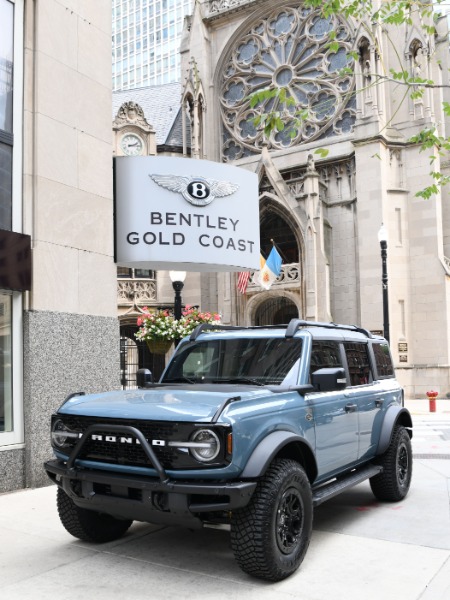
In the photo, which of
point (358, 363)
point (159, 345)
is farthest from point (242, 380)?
point (159, 345)

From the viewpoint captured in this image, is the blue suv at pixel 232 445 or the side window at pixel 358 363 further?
the side window at pixel 358 363

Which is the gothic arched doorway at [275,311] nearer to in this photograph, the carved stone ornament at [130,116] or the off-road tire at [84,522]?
the carved stone ornament at [130,116]

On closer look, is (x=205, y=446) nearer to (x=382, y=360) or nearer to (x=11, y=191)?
(x=382, y=360)

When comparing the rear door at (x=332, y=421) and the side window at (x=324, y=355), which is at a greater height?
the side window at (x=324, y=355)

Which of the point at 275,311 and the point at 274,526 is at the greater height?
the point at 275,311

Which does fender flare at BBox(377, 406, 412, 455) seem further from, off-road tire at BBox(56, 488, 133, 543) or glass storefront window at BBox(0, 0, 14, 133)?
glass storefront window at BBox(0, 0, 14, 133)

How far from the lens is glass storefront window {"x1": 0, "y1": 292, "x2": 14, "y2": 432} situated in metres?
7.96

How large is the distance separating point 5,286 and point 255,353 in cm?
362

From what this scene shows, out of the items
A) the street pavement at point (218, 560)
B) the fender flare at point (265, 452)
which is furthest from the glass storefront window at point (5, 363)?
the fender flare at point (265, 452)

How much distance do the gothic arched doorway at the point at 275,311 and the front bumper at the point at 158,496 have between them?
25.3m

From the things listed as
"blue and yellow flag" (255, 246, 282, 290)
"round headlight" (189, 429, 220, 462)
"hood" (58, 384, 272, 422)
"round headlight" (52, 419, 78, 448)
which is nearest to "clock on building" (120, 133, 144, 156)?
"blue and yellow flag" (255, 246, 282, 290)

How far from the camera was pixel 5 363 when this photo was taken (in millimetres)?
8070

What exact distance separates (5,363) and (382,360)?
4.82 metres

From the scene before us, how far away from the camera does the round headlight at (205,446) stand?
4.34 metres
